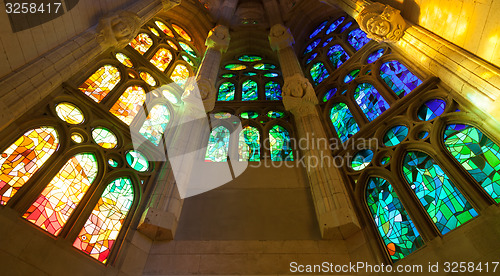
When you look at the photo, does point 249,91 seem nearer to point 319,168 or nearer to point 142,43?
point 142,43

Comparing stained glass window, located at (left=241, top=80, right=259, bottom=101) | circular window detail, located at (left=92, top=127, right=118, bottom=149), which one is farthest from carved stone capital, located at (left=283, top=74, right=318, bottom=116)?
circular window detail, located at (left=92, top=127, right=118, bottom=149)

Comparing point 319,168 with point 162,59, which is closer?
point 319,168

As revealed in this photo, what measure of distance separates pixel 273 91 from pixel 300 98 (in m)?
3.35

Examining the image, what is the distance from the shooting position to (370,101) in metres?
7.06

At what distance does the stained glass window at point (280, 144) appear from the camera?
7.82 metres

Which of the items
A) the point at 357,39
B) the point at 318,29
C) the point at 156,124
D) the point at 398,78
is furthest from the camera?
the point at 318,29

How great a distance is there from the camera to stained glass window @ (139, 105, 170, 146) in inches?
285

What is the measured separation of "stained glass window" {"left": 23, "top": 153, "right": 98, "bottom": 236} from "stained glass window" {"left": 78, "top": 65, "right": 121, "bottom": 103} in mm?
1710

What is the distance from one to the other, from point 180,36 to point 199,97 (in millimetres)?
5696

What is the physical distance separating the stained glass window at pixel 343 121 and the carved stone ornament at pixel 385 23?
2.07 metres

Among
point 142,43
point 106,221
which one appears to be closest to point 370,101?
point 106,221

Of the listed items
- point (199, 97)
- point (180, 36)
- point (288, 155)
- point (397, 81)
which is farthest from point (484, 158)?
point (180, 36)

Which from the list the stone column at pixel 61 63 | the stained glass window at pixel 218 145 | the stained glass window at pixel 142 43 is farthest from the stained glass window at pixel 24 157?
the stained glass window at pixel 142 43

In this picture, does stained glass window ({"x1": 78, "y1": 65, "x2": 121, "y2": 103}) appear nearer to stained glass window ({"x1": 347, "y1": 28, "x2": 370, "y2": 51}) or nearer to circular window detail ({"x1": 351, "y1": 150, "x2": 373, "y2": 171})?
circular window detail ({"x1": 351, "y1": 150, "x2": 373, "y2": 171})
